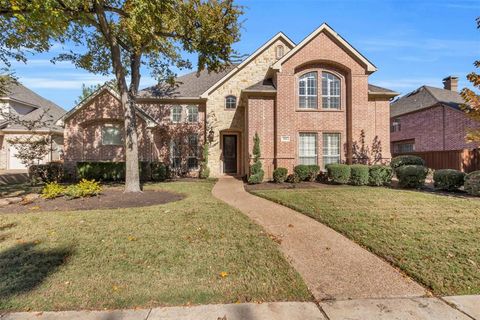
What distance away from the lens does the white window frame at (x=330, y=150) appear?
15.1m

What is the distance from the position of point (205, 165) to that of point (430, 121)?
67.0 ft

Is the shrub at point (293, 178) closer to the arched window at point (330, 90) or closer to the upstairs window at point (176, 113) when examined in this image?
the arched window at point (330, 90)

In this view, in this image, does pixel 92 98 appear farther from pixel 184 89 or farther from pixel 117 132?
pixel 184 89

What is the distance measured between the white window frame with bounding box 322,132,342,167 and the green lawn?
16.3ft

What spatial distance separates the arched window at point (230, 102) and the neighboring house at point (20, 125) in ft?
38.6

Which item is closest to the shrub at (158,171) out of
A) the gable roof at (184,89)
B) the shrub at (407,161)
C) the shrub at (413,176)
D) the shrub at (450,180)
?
the gable roof at (184,89)

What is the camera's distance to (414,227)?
5.97 meters

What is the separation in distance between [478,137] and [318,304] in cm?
1052

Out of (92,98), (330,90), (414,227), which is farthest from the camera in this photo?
(92,98)

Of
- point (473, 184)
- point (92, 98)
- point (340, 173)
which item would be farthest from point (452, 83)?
point (92, 98)

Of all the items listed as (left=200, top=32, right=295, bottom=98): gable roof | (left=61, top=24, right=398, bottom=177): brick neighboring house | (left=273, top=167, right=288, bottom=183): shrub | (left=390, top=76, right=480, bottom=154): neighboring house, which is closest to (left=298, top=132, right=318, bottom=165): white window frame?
(left=61, top=24, right=398, bottom=177): brick neighboring house

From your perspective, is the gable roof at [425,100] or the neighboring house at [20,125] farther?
the gable roof at [425,100]

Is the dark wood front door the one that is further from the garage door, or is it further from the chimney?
the chimney

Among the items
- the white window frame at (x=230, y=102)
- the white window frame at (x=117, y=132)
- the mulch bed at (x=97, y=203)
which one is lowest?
the mulch bed at (x=97, y=203)
